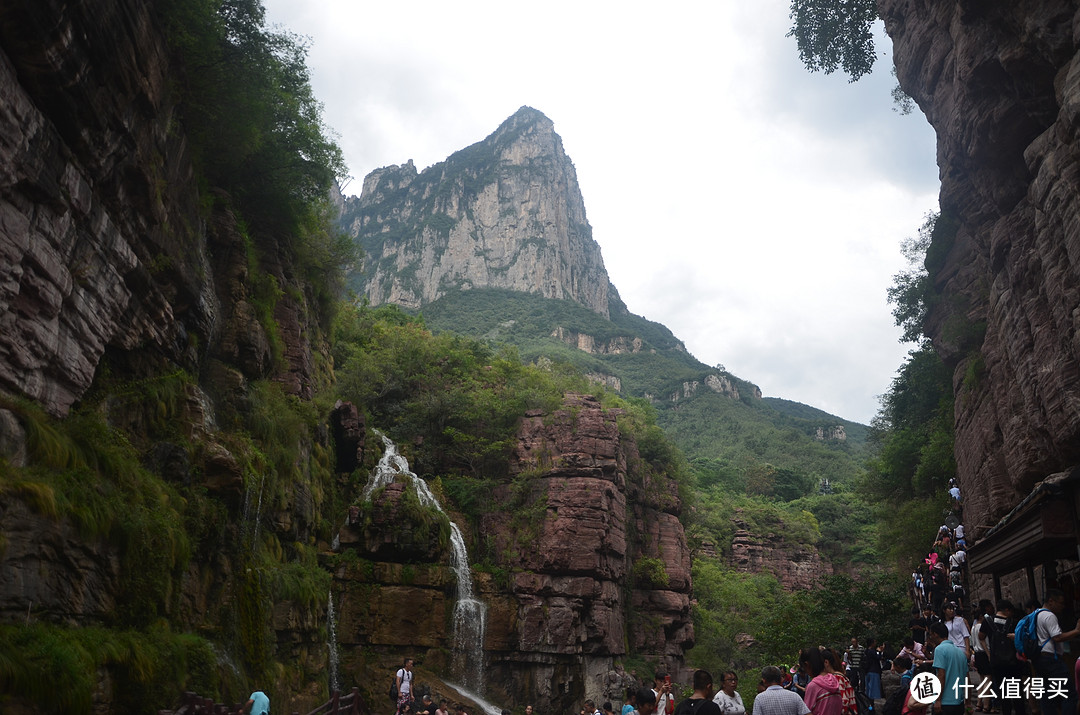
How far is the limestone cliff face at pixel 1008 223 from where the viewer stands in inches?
568

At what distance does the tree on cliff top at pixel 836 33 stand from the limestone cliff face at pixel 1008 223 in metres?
6.85

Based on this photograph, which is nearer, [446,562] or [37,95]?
[37,95]

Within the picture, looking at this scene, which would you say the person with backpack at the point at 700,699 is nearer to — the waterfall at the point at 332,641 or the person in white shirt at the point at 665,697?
the person in white shirt at the point at 665,697

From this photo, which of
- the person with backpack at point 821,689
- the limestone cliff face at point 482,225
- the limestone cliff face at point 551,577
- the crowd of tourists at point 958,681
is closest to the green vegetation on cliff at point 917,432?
the limestone cliff face at point 551,577

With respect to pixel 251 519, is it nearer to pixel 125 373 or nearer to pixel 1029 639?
pixel 125 373

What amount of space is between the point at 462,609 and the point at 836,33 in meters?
31.5

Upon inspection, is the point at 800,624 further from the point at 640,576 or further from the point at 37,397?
the point at 37,397

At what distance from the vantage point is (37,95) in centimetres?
1220

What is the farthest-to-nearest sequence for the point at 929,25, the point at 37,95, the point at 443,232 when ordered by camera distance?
the point at 443,232 < the point at 929,25 < the point at 37,95

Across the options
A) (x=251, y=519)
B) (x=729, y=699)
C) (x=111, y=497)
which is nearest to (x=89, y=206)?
(x=111, y=497)

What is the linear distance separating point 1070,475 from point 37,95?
57.2 feet

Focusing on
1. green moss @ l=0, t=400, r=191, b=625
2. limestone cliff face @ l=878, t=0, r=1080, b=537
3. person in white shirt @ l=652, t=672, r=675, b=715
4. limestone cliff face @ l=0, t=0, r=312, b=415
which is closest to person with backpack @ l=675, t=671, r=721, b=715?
person in white shirt @ l=652, t=672, r=675, b=715

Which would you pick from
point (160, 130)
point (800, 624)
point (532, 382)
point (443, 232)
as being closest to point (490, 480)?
point (532, 382)

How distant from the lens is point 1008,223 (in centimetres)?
1906
